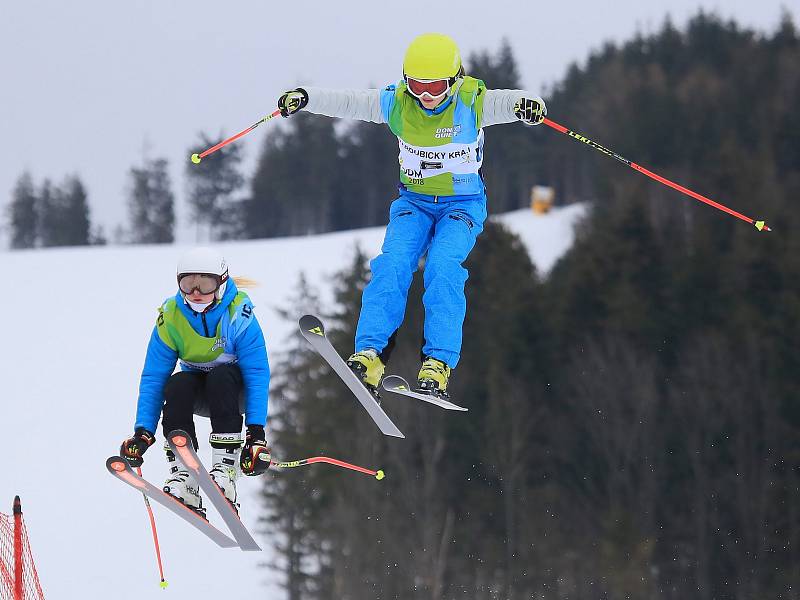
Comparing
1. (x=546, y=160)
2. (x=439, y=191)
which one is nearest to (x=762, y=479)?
(x=439, y=191)

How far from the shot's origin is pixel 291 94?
8273mm

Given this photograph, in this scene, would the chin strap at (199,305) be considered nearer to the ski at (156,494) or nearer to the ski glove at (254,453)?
the ski glove at (254,453)

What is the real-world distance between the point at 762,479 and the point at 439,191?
28.9 metres

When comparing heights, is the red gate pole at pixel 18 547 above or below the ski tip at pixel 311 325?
below

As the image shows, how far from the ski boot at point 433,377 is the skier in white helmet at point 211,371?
0.89m

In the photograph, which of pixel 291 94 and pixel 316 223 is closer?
pixel 291 94

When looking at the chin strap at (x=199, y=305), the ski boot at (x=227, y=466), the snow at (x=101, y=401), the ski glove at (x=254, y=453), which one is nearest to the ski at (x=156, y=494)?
the ski boot at (x=227, y=466)

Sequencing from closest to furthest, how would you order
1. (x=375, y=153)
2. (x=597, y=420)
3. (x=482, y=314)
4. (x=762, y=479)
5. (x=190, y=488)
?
(x=190, y=488)
(x=762, y=479)
(x=597, y=420)
(x=482, y=314)
(x=375, y=153)

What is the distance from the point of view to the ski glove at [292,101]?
8.20 metres

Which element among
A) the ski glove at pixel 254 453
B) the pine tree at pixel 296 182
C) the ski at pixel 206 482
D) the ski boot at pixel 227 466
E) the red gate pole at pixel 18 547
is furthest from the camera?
the pine tree at pixel 296 182

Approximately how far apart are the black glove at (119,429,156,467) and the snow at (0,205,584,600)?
25.7 m

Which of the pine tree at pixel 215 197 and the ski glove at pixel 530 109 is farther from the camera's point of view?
the pine tree at pixel 215 197

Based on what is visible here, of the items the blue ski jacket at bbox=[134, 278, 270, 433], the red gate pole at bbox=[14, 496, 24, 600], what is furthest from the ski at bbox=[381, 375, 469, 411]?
the red gate pole at bbox=[14, 496, 24, 600]

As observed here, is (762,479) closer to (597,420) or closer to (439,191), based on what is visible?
(597,420)
